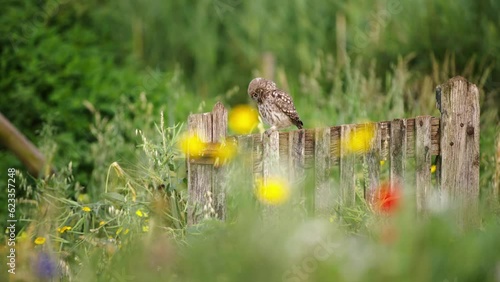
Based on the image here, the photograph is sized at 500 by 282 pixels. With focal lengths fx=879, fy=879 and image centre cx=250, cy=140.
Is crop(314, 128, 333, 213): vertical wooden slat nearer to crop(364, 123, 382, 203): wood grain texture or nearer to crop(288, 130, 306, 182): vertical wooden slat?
crop(288, 130, 306, 182): vertical wooden slat

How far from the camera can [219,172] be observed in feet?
13.8

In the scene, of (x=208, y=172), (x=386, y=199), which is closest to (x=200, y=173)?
(x=208, y=172)

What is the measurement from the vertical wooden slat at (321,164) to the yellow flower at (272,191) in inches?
9.8

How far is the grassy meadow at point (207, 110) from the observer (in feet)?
5.54

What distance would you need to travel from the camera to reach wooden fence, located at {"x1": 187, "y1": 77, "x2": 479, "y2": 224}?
13.7 feet

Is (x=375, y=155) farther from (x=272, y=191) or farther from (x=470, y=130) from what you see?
(x=272, y=191)

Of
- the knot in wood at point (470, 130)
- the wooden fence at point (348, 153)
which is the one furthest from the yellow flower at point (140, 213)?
the knot in wood at point (470, 130)

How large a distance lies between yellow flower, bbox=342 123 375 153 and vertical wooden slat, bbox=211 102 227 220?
604 mm

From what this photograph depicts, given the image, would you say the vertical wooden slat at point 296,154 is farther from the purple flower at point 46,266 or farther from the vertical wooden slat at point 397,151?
the purple flower at point 46,266

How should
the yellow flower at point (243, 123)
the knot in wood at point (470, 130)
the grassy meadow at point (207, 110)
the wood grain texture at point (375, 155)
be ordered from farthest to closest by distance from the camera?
the yellow flower at point (243, 123), the knot in wood at point (470, 130), the wood grain texture at point (375, 155), the grassy meadow at point (207, 110)

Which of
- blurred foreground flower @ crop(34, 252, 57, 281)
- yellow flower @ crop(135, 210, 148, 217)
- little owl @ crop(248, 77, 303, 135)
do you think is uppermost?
little owl @ crop(248, 77, 303, 135)

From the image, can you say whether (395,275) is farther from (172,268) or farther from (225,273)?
(172,268)

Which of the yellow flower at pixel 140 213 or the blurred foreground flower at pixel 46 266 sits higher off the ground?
the yellow flower at pixel 140 213

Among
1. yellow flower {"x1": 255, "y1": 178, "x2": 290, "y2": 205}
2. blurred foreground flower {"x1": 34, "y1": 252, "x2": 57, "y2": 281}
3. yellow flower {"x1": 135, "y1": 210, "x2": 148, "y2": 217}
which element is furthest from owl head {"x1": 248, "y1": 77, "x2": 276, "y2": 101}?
blurred foreground flower {"x1": 34, "y1": 252, "x2": 57, "y2": 281}
